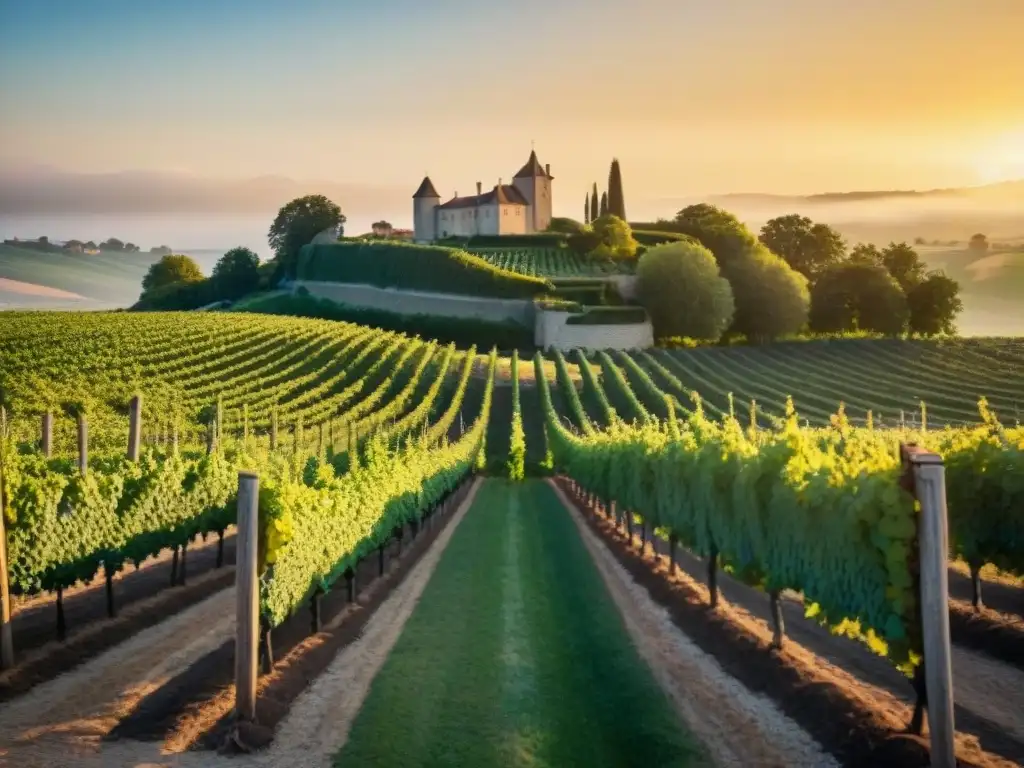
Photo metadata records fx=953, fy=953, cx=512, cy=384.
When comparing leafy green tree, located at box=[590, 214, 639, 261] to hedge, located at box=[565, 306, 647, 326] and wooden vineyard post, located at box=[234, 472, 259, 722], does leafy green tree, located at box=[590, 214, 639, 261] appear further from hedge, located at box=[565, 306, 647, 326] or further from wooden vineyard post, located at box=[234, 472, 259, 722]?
wooden vineyard post, located at box=[234, 472, 259, 722]

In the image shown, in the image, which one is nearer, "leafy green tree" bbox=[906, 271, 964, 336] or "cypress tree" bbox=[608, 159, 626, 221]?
"leafy green tree" bbox=[906, 271, 964, 336]

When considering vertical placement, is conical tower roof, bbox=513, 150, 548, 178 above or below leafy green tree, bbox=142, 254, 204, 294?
above

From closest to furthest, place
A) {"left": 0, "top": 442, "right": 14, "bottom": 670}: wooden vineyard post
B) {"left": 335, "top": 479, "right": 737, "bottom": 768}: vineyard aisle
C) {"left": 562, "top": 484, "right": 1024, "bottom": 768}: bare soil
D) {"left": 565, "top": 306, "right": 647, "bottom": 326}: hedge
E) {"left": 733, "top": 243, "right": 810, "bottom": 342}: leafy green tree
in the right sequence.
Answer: {"left": 562, "top": 484, "right": 1024, "bottom": 768}: bare soil, {"left": 335, "top": 479, "right": 737, "bottom": 768}: vineyard aisle, {"left": 0, "top": 442, "right": 14, "bottom": 670}: wooden vineyard post, {"left": 565, "top": 306, "right": 647, "bottom": 326}: hedge, {"left": 733, "top": 243, "right": 810, "bottom": 342}: leafy green tree

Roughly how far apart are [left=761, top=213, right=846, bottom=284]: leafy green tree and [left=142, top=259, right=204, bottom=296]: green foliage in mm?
68807

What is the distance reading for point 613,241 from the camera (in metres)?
97.4

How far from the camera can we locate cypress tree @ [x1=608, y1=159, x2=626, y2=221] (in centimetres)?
12744

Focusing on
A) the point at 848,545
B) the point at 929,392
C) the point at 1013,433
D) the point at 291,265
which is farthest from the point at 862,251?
the point at 848,545

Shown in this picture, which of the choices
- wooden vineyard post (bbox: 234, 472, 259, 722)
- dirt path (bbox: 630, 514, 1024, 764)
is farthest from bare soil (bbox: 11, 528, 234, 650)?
dirt path (bbox: 630, 514, 1024, 764)

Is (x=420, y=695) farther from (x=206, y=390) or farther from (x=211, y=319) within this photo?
(x=211, y=319)

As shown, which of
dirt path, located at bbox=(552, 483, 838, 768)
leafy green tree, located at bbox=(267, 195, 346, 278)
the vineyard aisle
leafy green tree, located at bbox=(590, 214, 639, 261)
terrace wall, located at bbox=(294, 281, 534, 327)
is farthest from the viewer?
leafy green tree, located at bbox=(267, 195, 346, 278)

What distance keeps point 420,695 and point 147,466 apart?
27.7 feet

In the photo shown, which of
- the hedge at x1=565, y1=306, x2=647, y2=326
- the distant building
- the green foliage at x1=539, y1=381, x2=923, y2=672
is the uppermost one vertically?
the distant building

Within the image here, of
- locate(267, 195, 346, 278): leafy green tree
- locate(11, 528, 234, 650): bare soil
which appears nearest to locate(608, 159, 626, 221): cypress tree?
locate(267, 195, 346, 278): leafy green tree

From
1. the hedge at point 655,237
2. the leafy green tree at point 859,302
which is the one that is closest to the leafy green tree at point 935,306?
the leafy green tree at point 859,302
